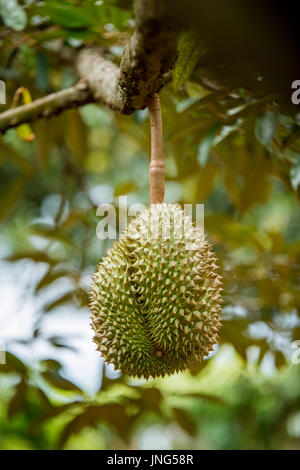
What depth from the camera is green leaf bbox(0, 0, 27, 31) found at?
1.29m

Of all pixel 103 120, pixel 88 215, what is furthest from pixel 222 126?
pixel 103 120

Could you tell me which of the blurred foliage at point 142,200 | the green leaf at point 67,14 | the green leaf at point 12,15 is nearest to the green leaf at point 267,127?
the blurred foliage at point 142,200

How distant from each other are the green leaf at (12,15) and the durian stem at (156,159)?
22.4 inches

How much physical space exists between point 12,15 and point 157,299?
35.7 inches

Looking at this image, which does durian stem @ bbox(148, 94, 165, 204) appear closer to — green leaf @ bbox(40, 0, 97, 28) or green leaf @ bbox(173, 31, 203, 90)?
green leaf @ bbox(173, 31, 203, 90)

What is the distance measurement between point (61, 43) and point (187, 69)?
98cm

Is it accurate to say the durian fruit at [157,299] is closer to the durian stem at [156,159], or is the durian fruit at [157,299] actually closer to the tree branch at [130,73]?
the durian stem at [156,159]

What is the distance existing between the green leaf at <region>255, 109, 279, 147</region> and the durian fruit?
0.88 ft

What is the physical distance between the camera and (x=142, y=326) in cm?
102

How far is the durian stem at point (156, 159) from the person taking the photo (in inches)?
39.2

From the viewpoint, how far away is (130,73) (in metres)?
0.79

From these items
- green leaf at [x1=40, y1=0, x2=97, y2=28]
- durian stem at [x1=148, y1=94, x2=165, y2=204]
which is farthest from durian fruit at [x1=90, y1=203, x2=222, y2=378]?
green leaf at [x1=40, y1=0, x2=97, y2=28]
